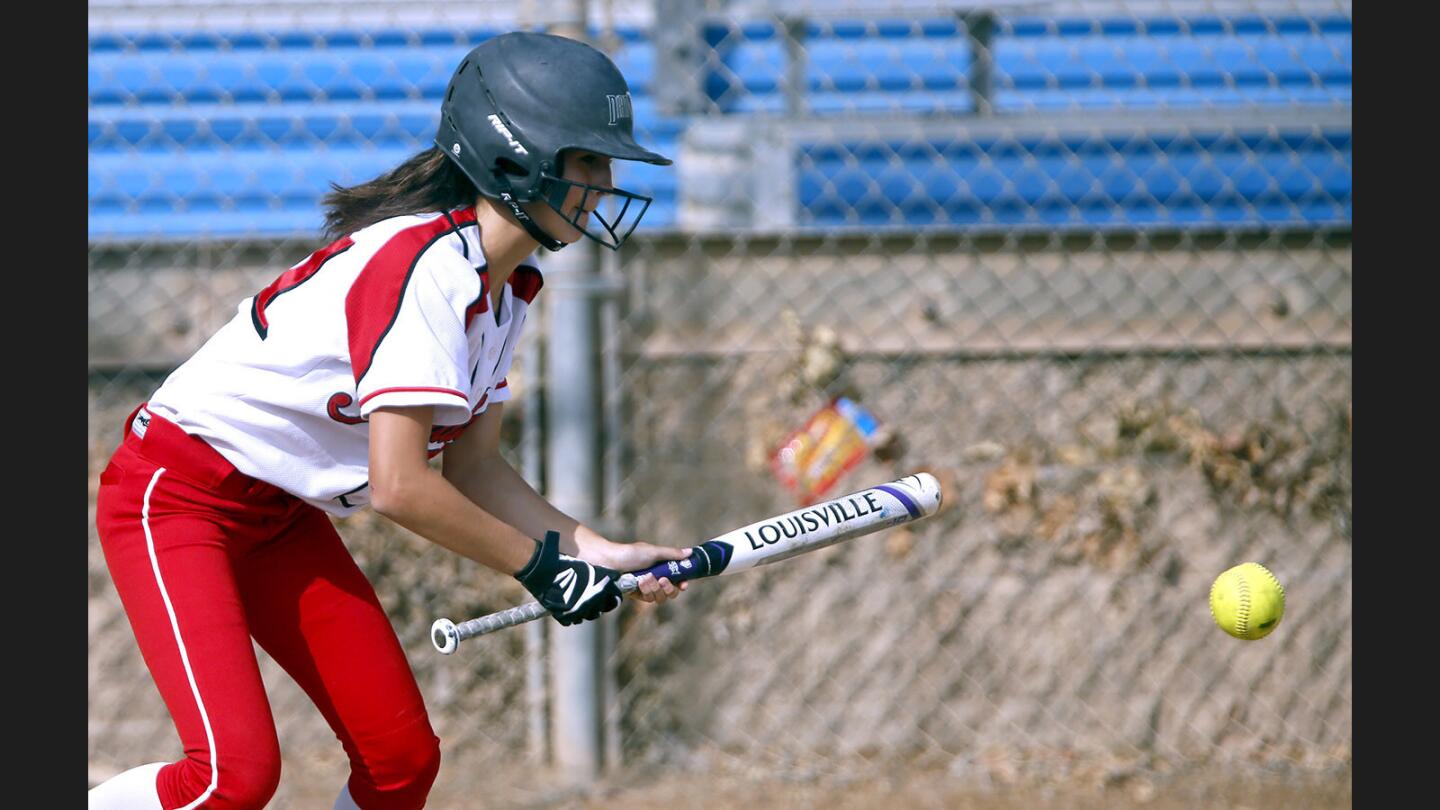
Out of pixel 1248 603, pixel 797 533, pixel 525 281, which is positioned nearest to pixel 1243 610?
pixel 1248 603

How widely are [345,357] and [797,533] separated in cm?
102

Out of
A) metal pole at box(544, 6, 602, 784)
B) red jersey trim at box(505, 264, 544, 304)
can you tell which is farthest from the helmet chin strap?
metal pole at box(544, 6, 602, 784)

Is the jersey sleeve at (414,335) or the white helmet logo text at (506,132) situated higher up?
the white helmet logo text at (506,132)

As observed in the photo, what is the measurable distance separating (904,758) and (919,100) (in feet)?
7.77

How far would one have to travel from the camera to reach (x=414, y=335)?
2516mm

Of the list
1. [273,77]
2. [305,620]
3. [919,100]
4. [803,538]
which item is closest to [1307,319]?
[919,100]

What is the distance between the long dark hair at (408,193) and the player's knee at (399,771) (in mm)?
1042

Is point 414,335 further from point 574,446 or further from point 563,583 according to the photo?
point 574,446

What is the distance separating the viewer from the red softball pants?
2635 mm

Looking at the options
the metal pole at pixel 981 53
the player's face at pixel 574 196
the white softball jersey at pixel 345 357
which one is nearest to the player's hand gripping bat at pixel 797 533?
the white softball jersey at pixel 345 357

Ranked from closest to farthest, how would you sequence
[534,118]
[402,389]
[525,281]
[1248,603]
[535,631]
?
[402,389] → [534,118] → [525,281] → [1248,603] → [535,631]

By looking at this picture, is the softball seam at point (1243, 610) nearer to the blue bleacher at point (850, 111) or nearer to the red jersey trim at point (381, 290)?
the blue bleacher at point (850, 111)

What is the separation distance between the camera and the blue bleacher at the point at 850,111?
5.00 m

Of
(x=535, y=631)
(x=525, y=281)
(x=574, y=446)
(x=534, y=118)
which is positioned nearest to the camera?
(x=534, y=118)
